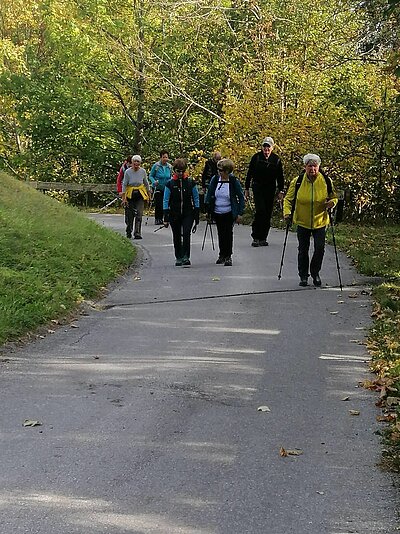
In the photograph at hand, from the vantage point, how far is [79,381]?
753 centimetres

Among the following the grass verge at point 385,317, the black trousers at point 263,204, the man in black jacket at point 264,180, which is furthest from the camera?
the black trousers at point 263,204

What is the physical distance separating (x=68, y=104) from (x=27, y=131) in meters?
3.24

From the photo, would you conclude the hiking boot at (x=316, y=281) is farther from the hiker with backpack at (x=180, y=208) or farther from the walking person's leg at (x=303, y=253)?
the hiker with backpack at (x=180, y=208)

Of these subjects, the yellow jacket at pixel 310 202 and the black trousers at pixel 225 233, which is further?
the black trousers at pixel 225 233

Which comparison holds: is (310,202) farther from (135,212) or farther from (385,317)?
(135,212)

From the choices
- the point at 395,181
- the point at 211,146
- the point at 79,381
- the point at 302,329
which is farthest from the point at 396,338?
the point at 211,146

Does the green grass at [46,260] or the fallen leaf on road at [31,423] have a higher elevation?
the green grass at [46,260]

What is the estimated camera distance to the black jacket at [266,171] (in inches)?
687

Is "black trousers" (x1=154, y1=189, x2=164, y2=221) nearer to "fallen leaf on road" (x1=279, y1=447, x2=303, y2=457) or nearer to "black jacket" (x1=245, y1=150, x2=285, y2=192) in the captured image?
"black jacket" (x1=245, y1=150, x2=285, y2=192)

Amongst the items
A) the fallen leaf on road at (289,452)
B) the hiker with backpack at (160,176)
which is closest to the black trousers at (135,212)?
the hiker with backpack at (160,176)

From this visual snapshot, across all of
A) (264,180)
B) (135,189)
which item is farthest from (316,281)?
(135,189)

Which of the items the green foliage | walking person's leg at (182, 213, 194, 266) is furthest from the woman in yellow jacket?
the green foliage

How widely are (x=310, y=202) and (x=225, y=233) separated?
3081mm

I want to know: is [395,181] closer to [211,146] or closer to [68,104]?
[211,146]
